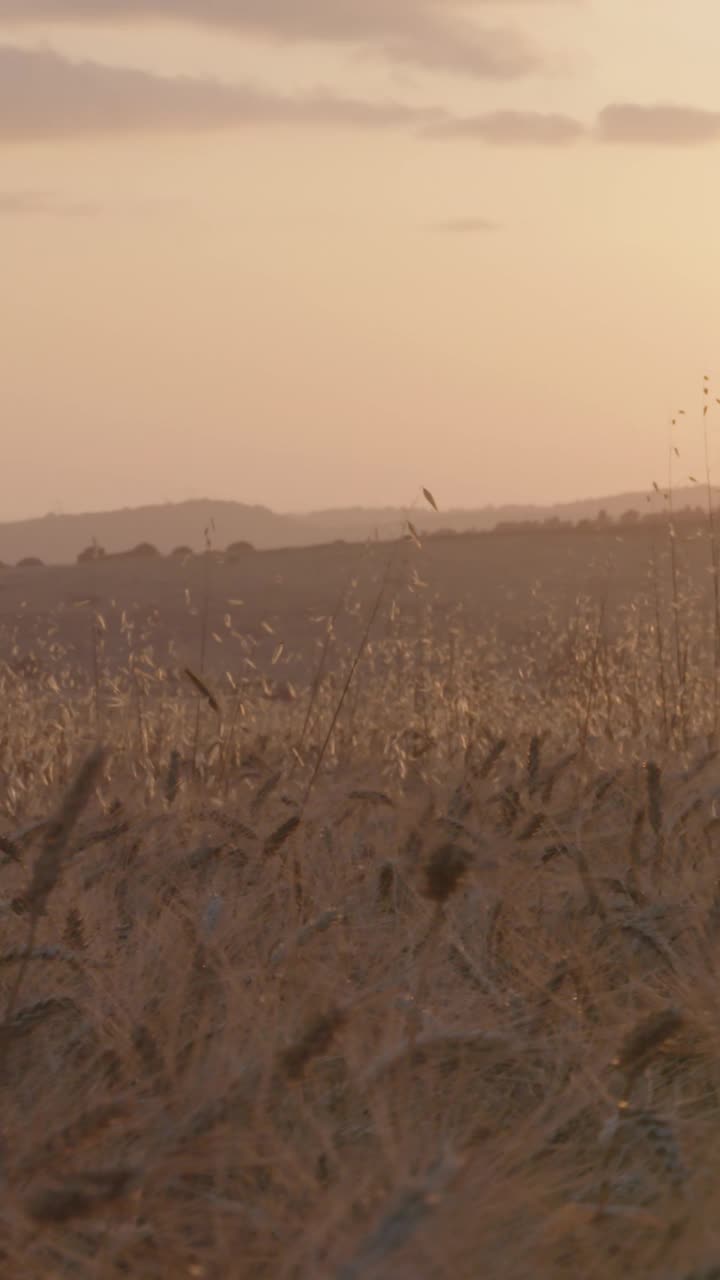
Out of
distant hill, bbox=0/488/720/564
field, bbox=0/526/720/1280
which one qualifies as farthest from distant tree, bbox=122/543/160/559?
distant hill, bbox=0/488/720/564

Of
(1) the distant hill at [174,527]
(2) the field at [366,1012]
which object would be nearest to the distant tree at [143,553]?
(2) the field at [366,1012]

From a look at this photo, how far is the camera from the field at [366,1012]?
4.81ft

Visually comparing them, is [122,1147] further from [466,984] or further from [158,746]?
[158,746]

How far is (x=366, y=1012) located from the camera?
2205 mm

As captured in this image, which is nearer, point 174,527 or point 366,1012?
point 366,1012

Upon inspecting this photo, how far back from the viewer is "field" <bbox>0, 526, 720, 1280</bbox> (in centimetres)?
147

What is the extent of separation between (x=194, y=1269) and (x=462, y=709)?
11.6 feet

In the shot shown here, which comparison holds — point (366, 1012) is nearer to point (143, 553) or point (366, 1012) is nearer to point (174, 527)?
point (143, 553)

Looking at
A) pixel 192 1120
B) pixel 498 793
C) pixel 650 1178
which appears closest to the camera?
pixel 192 1120

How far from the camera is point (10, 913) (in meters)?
2.67

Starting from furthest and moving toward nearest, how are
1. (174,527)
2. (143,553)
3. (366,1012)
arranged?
(174,527), (143,553), (366,1012)

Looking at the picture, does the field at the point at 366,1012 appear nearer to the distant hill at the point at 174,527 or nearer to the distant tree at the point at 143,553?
the distant tree at the point at 143,553

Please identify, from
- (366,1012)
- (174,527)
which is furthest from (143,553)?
(174,527)

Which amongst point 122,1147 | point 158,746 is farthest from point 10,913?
point 158,746
